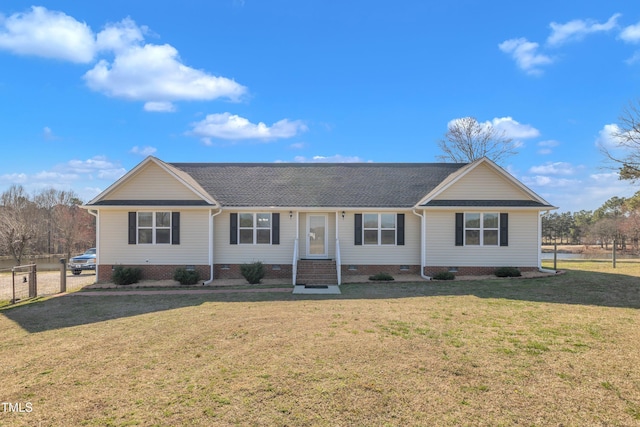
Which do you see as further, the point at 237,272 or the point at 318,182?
the point at 318,182

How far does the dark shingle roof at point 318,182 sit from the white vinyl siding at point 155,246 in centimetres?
161

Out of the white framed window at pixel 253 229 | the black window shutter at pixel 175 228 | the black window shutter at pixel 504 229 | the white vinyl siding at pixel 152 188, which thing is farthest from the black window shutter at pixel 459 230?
the black window shutter at pixel 175 228

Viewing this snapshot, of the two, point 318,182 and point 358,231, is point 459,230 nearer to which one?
point 358,231

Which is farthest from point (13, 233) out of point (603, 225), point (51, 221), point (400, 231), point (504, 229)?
point (603, 225)

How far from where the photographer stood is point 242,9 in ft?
45.5

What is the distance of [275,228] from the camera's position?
52.2 feet

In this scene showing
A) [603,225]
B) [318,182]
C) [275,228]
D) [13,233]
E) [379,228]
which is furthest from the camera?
[603,225]

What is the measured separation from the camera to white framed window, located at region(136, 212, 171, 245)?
601 inches

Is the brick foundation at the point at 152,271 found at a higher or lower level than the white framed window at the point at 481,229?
lower

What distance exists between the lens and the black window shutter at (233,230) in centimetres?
1583

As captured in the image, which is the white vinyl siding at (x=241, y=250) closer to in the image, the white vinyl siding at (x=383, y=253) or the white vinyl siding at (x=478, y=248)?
the white vinyl siding at (x=383, y=253)

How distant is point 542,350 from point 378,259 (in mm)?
10085

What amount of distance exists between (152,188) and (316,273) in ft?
26.2

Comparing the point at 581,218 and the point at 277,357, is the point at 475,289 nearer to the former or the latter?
the point at 277,357
